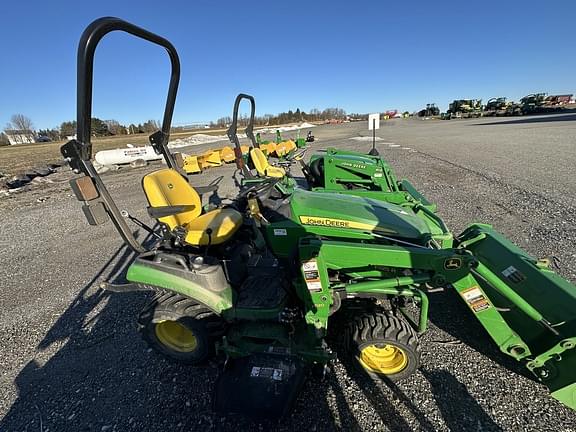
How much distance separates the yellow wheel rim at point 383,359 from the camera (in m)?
2.08

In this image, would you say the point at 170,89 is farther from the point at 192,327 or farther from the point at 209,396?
the point at 209,396

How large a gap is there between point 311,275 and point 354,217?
660 millimetres

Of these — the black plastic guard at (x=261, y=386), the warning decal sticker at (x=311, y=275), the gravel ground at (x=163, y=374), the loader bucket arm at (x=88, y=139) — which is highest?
the loader bucket arm at (x=88, y=139)

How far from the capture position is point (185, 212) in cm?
271

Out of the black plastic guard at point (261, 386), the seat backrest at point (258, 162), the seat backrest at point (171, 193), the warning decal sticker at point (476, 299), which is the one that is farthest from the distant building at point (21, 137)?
the warning decal sticker at point (476, 299)

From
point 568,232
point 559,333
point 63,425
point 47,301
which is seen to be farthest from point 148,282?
point 568,232

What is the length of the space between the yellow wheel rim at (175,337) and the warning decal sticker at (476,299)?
2000mm

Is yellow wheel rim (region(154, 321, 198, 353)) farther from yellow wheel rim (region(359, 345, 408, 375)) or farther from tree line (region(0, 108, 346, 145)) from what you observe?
tree line (region(0, 108, 346, 145))

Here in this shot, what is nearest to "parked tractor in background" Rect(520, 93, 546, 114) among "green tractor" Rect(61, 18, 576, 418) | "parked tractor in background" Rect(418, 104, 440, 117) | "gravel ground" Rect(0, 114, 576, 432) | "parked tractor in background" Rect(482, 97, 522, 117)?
"parked tractor in background" Rect(482, 97, 522, 117)

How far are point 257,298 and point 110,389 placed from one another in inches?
51.4

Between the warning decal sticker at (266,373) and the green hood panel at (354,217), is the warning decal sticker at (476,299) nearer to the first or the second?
the green hood panel at (354,217)

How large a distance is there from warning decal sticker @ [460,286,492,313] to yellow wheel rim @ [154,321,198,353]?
6.56 ft

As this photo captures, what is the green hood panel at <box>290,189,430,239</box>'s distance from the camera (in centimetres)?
220

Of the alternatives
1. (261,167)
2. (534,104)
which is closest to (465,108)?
(534,104)
